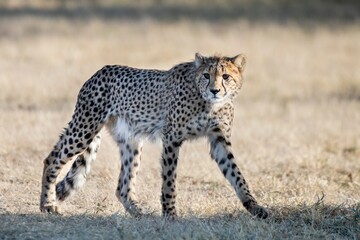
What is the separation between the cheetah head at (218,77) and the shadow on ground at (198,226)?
964 millimetres

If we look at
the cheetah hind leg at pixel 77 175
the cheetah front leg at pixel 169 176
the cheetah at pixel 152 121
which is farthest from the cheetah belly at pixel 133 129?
the cheetah front leg at pixel 169 176

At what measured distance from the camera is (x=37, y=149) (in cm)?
1037

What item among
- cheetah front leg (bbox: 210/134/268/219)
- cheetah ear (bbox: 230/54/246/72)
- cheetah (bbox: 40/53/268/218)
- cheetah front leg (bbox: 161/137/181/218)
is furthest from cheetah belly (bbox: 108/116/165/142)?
cheetah ear (bbox: 230/54/246/72)

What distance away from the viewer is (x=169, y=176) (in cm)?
775

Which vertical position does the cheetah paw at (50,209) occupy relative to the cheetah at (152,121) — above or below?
below

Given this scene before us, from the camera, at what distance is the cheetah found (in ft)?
25.4

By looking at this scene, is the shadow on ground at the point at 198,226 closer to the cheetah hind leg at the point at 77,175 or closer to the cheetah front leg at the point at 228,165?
the cheetah front leg at the point at 228,165

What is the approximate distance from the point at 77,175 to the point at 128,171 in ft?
1.71

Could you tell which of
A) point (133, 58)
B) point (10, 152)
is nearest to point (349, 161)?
point (10, 152)

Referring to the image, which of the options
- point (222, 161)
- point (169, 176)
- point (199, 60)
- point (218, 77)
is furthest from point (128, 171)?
point (218, 77)

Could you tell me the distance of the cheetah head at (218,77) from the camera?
301 inches

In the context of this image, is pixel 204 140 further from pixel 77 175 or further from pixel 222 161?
pixel 222 161

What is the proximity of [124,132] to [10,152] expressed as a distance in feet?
6.82

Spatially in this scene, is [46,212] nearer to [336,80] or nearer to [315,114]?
[315,114]
